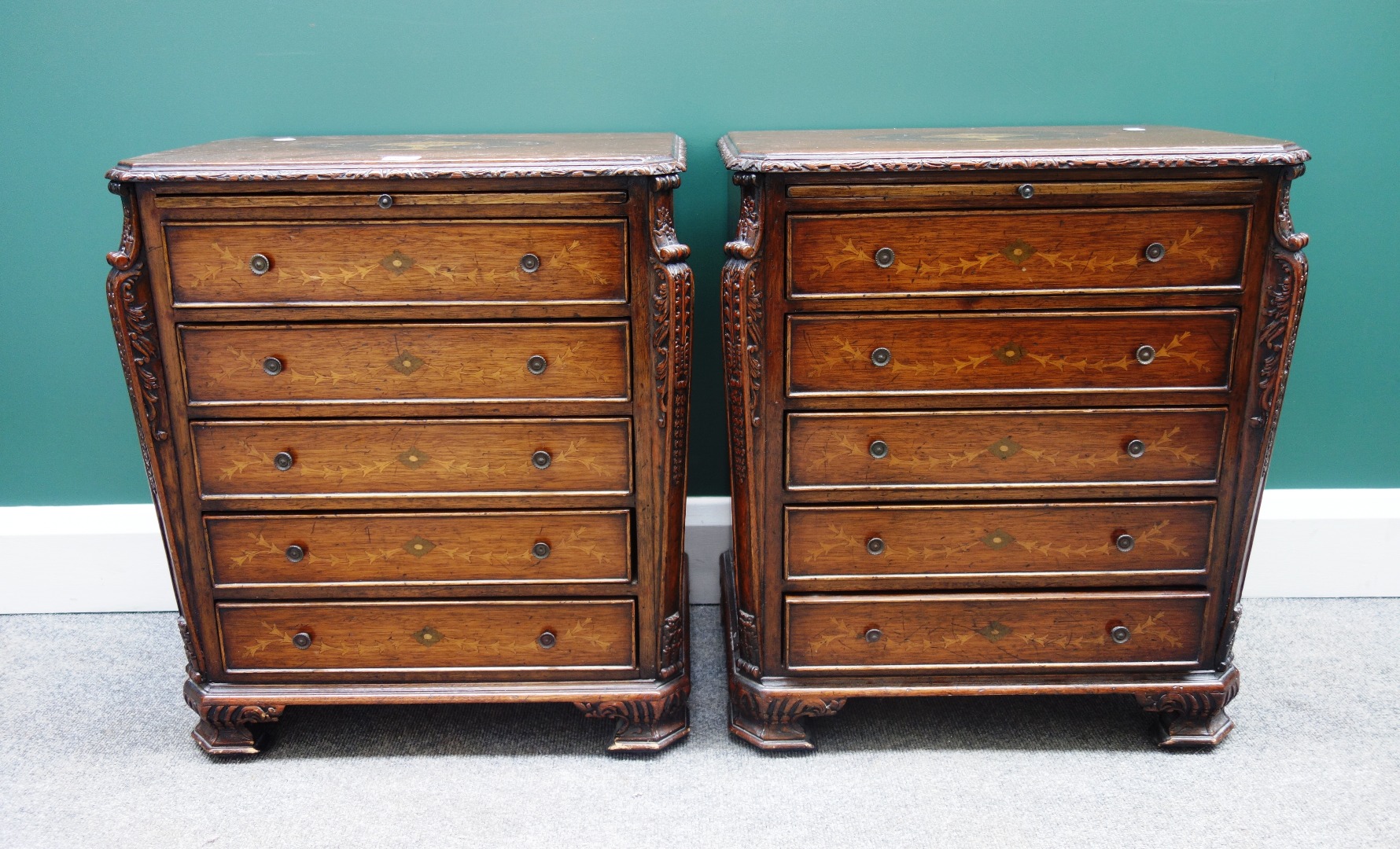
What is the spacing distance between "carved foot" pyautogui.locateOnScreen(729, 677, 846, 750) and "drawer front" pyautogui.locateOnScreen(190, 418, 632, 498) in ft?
1.71

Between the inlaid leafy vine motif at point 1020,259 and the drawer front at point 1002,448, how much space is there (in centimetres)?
27

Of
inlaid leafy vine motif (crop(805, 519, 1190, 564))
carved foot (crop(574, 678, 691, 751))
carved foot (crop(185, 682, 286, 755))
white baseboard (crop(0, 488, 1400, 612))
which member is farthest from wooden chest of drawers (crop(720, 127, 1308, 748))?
carved foot (crop(185, 682, 286, 755))

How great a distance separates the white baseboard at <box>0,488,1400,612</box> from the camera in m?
2.43

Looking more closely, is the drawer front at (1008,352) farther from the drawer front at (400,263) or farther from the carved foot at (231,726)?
the carved foot at (231,726)

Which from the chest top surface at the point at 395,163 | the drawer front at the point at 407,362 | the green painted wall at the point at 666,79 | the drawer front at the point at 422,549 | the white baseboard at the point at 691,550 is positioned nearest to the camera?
the chest top surface at the point at 395,163

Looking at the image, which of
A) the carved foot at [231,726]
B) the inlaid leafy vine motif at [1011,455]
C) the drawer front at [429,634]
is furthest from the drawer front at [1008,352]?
the carved foot at [231,726]

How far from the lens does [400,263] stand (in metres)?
1.66

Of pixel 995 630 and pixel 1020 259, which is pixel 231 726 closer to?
pixel 995 630

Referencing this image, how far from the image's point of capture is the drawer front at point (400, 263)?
1.64 m

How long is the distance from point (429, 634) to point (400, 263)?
0.74 m

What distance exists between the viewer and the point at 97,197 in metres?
2.24

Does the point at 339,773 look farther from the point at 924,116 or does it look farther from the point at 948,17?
the point at 948,17

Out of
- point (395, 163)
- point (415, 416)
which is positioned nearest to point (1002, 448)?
point (415, 416)

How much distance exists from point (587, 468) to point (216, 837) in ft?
3.08
